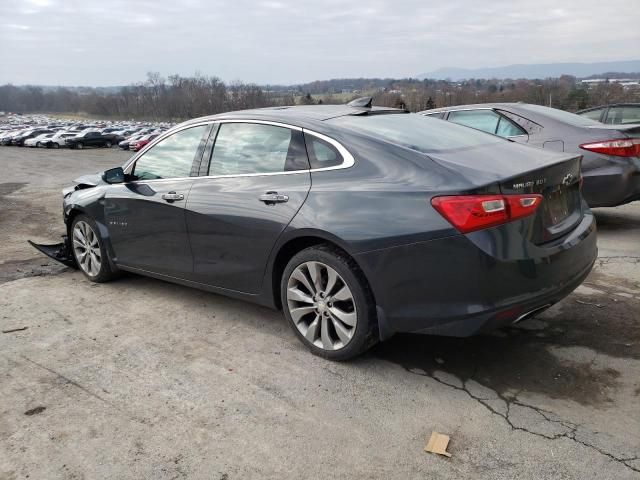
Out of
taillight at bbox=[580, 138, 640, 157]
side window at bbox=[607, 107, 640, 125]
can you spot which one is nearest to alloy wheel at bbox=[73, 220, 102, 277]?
taillight at bbox=[580, 138, 640, 157]

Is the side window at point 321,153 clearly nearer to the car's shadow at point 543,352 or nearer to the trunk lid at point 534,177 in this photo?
the trunk lid at point 534,177

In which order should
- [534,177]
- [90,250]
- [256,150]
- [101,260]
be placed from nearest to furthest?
1. [534,177]
2. [256,150]
3. [101,260]
4. [90,250]

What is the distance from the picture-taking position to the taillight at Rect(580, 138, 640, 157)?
6074 mm

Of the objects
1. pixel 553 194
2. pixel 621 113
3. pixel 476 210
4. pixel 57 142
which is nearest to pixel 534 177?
pixel 553 194

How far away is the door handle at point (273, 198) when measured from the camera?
3.64 metres

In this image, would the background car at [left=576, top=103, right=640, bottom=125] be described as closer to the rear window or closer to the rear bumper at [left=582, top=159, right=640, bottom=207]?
the rear bumper at [left=582, top=159, right=640, bottom=207]

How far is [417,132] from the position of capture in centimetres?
379

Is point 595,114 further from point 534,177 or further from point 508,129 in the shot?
point 534,177

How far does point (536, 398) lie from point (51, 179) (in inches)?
675

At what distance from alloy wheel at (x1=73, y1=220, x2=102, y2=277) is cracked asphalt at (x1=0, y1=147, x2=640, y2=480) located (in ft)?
2.37

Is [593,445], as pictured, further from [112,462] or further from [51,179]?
[51,179]

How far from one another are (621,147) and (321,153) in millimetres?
4117

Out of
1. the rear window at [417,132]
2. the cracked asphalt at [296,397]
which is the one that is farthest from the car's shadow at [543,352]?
the rear window at [417,132]

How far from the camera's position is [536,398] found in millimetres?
3064
